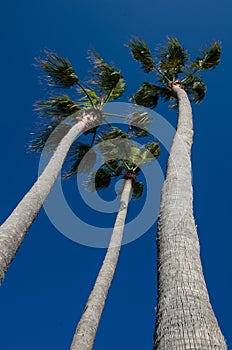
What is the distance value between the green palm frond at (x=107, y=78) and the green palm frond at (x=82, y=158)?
6.39ft

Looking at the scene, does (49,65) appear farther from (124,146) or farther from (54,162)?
(124,146)

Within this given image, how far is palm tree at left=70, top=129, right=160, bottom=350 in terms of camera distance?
891 cm

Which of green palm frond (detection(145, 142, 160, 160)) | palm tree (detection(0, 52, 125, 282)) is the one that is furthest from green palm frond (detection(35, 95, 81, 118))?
green palm frond (detection(145, 142, 160, 160))

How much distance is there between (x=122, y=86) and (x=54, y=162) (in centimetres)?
575

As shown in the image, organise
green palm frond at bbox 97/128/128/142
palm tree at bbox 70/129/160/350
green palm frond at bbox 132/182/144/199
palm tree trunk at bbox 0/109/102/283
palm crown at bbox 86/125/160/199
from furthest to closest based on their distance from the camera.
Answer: green palm frond at bbox 132/182/144/199
palm crown at bbox 86/125/160/199
green palm frond at bbox 97/128/128/142
palm tree at bbox 70/129/160/350
palm tree trunk at bbox 0/109/102/283

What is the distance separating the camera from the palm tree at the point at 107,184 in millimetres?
8914

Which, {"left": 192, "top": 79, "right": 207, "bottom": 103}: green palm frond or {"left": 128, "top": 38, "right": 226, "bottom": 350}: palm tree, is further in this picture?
{"left": 192, "top": 79, "right": 207, "bottom": 103}: green palm frond

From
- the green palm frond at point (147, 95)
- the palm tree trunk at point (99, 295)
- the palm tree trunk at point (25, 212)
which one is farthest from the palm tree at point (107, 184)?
the palm tree trunk at point (25, 212)

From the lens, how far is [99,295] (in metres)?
10.1

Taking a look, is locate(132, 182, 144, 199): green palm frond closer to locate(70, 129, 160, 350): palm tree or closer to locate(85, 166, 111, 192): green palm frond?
locate(70, 129, 160, 350): palm tree

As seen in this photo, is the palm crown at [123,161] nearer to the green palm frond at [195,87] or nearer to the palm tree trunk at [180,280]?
the green palm frond at [195,87]

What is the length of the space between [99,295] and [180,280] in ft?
23.8

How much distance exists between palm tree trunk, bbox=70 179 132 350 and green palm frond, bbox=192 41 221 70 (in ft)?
18.4

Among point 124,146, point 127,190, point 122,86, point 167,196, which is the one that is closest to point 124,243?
point 127,190
